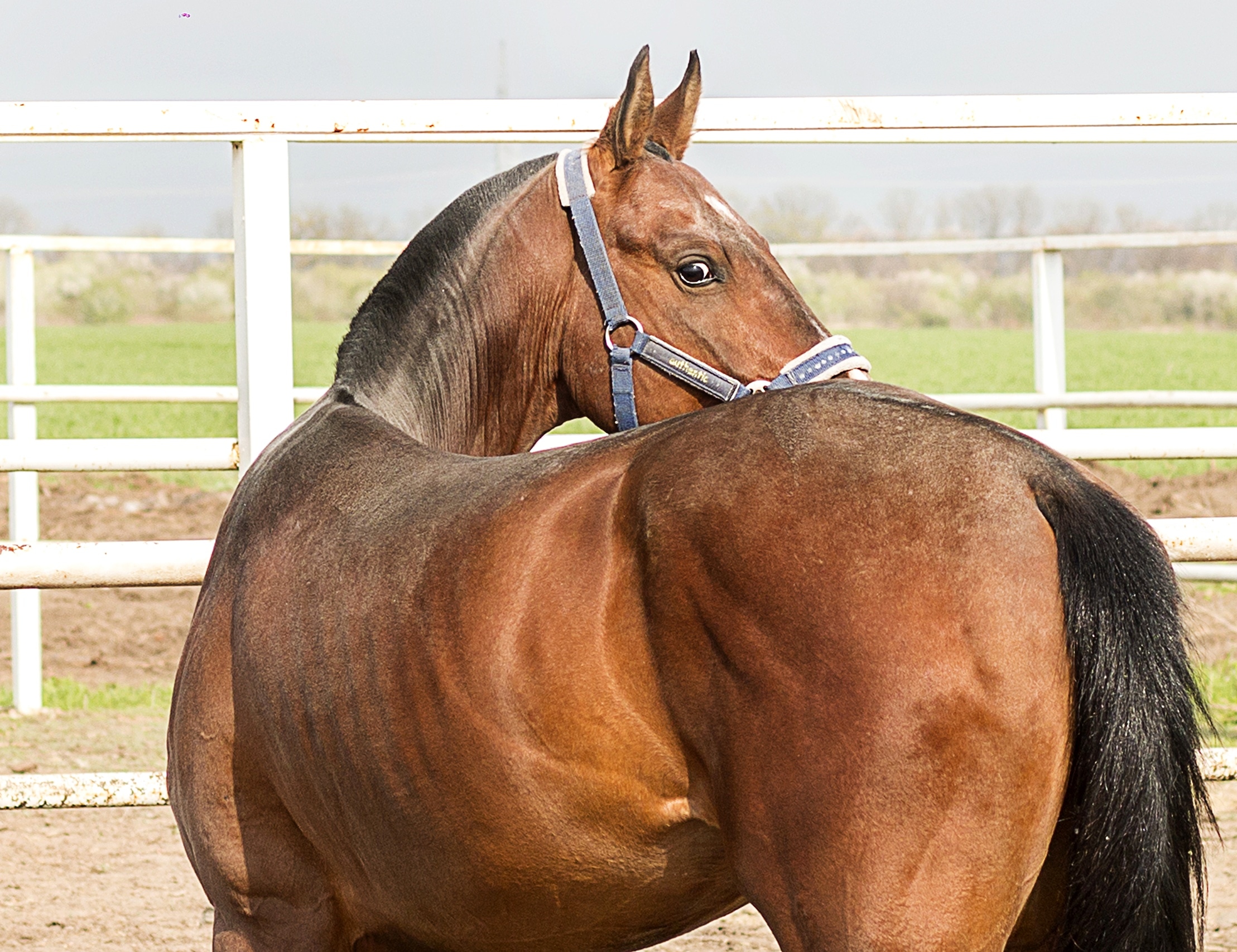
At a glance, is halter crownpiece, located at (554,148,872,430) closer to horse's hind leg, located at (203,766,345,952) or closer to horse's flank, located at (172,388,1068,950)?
horse's flank, located at (172,388,1068,950)

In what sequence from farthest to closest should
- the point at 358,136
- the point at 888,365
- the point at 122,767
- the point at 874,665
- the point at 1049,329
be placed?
the point at 888,365, the point at 1049,329, the point at 122,767, the point at 358,136, the point at 874,665

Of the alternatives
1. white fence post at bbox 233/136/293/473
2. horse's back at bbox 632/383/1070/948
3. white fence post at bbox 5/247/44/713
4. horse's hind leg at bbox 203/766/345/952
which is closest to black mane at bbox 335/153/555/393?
white fence post at bbox 233/136/293/473

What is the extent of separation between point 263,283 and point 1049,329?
13.5 ft

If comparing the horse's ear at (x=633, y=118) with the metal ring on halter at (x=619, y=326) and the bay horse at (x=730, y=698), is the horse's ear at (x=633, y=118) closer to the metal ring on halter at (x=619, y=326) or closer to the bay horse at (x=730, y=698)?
the metal ring on halter at (x=619, y=326)

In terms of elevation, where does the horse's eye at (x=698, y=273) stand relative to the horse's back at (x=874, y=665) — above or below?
above

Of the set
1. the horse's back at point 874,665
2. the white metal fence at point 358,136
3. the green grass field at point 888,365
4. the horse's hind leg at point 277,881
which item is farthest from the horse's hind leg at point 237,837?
the green grass field at point 888,365

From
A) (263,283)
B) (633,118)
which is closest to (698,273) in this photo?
(633,118)

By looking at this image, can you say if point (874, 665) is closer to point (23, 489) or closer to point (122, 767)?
point (122, 767)

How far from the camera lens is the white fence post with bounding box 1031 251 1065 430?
6020 millimetres

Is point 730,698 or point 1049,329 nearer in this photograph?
point 730,698

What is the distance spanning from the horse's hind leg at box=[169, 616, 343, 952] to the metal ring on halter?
0.88m

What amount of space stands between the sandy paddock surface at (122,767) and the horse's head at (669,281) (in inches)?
37.5

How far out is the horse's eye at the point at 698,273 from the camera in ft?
7.98

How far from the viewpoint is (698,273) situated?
7.99 ft
